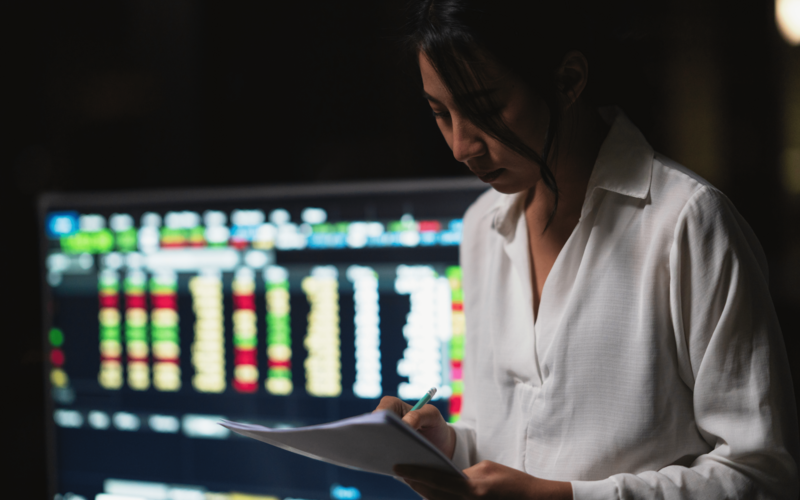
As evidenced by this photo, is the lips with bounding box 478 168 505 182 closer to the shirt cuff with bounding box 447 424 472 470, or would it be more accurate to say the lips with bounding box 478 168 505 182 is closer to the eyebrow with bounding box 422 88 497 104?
the eyebrow with bounding box 422 88 497 104

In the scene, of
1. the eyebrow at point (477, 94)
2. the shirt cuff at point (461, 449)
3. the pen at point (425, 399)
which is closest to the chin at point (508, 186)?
the eyebrow at point (477, 94)

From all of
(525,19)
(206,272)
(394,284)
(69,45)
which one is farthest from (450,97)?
(69,45)

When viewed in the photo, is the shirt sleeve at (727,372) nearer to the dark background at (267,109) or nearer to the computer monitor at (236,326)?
the dark background at (267,109)

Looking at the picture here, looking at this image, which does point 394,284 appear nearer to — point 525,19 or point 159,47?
point 525,19

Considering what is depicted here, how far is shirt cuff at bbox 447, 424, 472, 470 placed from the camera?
83 centimetres

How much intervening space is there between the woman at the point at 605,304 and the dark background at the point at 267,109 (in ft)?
0.83

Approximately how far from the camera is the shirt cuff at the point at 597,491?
610 millimetres

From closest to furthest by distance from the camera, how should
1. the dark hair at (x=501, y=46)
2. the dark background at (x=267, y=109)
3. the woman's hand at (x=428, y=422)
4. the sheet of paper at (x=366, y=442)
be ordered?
the sheet of paper at (x=366, y=442), the dark hair at (x=501, y=46), the woman's hand at (x=428, y=422), the dark background at (x=267, y=109)

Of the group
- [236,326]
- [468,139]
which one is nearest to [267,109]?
[236,326]

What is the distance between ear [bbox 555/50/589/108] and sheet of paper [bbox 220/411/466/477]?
416mm

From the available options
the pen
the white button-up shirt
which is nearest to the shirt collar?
the white button-up shirt

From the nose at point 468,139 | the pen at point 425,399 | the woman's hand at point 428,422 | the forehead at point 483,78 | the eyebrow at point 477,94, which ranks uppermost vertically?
the forehead at point 483,78

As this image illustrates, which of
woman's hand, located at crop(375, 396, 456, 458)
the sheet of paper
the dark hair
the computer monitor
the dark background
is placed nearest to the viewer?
the sheet of paper

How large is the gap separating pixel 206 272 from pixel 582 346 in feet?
2.98
